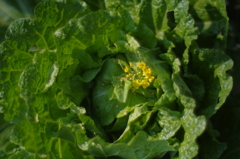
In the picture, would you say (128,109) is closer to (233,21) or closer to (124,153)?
(124,153)

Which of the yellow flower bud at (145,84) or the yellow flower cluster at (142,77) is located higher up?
the yellow flower cluster at (142,77)

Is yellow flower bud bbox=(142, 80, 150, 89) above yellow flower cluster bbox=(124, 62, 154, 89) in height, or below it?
below

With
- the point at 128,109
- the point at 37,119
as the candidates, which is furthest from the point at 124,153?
the point at 37,119

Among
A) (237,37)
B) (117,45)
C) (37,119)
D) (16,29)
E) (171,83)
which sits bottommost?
(237,37)

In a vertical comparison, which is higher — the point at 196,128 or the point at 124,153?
the point at 196,128

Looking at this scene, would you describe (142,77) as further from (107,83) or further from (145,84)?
(107,83)
